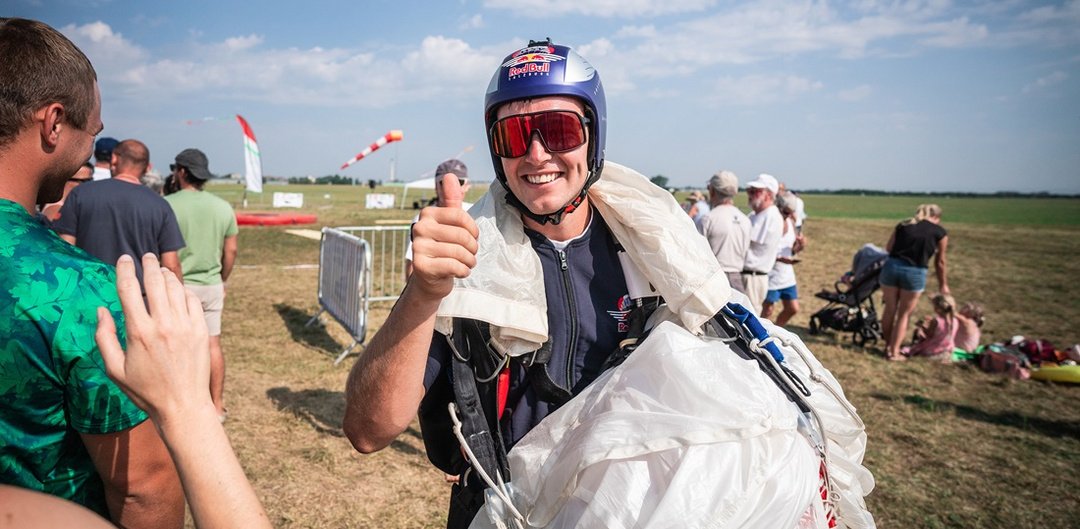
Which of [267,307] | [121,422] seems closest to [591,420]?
[121,422]

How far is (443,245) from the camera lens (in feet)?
4.26

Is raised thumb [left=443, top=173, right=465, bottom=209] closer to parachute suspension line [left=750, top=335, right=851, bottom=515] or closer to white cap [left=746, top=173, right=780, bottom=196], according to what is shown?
parachute suspension line [left=750, top=335, right=851, bottom=515]

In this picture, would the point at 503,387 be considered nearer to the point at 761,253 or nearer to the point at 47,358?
the point at 47,358

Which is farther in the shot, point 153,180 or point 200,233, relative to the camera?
point 153,180

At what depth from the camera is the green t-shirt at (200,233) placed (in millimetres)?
5098

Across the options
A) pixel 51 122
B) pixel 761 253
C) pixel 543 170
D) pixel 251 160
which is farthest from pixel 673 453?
pixel 251 160

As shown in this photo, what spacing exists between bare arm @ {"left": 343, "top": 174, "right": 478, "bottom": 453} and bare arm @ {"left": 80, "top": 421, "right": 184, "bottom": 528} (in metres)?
0.48

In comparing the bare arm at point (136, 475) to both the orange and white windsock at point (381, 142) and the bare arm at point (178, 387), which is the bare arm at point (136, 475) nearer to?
the bare arm at point (178, 387)

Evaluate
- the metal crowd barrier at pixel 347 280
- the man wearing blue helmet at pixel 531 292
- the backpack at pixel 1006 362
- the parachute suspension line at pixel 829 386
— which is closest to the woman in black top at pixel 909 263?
the backpack at pixel 1006 362

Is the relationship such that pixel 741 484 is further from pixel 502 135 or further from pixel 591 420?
pixel 502 135

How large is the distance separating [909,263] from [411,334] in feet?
27.9

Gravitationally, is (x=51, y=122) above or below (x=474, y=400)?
above

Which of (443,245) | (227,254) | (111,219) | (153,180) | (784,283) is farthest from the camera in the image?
(784,283)

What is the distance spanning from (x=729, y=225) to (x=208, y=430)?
6.12 metres
